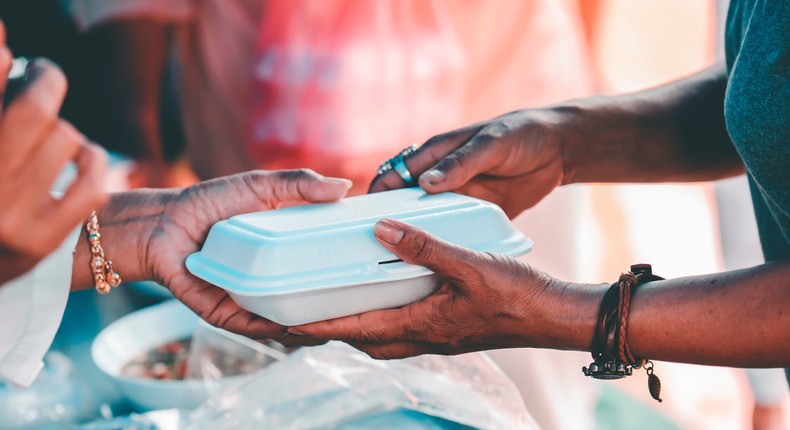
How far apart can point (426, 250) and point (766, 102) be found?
468 millimetres

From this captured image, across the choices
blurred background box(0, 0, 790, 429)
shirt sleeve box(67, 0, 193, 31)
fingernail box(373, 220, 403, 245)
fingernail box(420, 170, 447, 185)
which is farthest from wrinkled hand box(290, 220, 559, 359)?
shirt sleeve box(67, 0, 193, 31)

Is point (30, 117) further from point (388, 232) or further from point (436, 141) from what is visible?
point (436, 141)

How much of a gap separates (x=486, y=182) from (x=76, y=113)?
2.08 metres

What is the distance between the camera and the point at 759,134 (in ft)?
3.13

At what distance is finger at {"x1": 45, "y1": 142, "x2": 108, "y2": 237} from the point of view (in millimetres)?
730

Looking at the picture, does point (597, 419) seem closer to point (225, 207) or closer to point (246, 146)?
point (246, 146)

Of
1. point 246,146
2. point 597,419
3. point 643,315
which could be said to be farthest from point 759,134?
point 597,419

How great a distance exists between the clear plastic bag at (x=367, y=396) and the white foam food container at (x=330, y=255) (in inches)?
7.1

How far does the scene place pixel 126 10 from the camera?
7.92ft

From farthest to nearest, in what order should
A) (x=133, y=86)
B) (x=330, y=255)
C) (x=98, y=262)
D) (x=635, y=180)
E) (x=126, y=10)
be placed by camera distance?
1. (x=133, y=86)
2. (x=126, y=10)
3. (x=635, y=180)
4. (x=98, y=262)
5. (x=330, y=255)

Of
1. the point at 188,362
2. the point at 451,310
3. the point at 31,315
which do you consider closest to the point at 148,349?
the point at 188,362

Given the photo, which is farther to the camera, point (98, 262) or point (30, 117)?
point (98, 262)

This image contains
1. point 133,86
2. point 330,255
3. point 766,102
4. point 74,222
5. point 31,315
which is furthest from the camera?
point 133,86

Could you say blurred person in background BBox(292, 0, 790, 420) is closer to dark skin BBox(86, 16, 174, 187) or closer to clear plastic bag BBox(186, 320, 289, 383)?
clear plastic bag BBox(186, 320, 289, 383)
